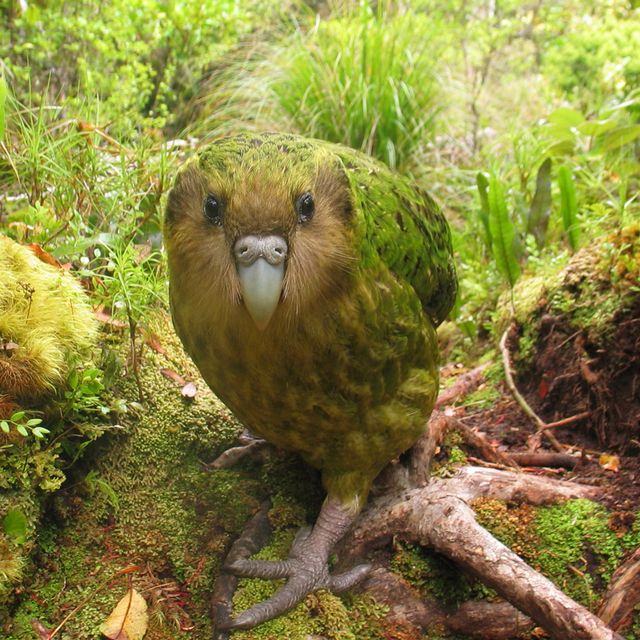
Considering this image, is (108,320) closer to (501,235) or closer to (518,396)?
(518,396)

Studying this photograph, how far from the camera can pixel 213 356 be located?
2.03 meters

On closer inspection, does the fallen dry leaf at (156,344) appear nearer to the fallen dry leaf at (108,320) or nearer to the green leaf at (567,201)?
the fallen dry leaf at (108,320)

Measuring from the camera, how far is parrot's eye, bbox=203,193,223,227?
178 cm

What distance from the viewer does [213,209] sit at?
1789mm

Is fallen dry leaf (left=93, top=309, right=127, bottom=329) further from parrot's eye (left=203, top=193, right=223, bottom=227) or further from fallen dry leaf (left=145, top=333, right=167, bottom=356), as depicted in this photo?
parrot's eye (left=203, top=193, right=223, bottom=227)

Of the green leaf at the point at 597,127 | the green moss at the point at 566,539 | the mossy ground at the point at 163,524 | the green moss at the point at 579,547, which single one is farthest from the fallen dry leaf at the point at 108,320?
the green leaf at the point at 597,127

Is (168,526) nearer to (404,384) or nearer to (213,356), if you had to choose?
(213,356)

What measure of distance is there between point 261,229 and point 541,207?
2.88 metres

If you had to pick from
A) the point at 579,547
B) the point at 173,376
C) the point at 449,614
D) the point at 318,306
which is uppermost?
the point at 318,306

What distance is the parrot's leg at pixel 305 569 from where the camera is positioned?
2133mm

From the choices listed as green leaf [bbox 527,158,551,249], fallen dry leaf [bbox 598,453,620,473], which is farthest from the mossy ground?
green leaf [bbox 527,158,551,249]

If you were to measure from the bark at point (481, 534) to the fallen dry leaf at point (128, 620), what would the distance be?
0.74 meters

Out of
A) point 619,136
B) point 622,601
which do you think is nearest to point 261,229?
point 622,601

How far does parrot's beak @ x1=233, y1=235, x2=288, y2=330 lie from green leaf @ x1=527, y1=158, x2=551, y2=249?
8.97ft
